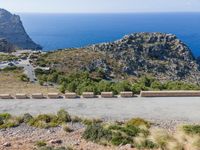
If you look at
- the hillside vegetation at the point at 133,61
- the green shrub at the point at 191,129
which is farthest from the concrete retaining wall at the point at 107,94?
the hillside vegetation at the point at 133,61

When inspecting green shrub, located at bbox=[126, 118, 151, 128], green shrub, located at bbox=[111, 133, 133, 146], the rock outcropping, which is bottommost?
the rock outcropping

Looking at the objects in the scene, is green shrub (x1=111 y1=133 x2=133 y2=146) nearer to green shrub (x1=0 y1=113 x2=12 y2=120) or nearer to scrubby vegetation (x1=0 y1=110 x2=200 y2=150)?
scrubby vegetation (x1=0 y1=110 x2=200 y2=150)

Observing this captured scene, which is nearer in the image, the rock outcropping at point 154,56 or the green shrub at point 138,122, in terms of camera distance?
the green shrub at point 138,122

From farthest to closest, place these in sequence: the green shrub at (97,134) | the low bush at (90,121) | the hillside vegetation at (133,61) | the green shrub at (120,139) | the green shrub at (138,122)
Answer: the hillside vegetation at (133,61) → the low bush at (90,121) → the green shrub at (138,122) → the green shrub at (97,134) → the green shrub at (120,139)

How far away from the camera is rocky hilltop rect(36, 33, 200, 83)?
73438 millimetres

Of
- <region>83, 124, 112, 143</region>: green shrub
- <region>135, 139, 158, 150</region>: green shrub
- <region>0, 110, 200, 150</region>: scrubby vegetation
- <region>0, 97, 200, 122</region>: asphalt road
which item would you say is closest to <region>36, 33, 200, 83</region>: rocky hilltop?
<region>0, 97, 200, 122</region>: asphalt road

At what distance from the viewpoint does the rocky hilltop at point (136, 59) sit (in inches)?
2891

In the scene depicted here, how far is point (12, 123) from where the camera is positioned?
19.3 metres

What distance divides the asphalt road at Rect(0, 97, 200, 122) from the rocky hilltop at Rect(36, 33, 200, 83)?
134 ft

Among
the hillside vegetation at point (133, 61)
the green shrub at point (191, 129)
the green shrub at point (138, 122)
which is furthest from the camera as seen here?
the hillside vegetation at point (133, 61)

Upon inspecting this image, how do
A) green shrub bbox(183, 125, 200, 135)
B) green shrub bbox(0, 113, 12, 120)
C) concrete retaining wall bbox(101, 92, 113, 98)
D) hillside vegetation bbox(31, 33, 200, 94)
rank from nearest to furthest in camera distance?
green shrub bbox(183, 125, 200, 135) → green shrub bbox(0, 113, 12, 120) → concrete retaining wall bbox(101, 92, 113, 98) → hillside vegetation bbox(31, 33, 200, 94)

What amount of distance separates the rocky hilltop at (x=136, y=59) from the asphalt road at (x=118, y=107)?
40952mm

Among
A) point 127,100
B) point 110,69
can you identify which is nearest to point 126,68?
point 110,69

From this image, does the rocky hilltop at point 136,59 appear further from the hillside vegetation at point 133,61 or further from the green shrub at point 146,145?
the green shrub at point 146,145
